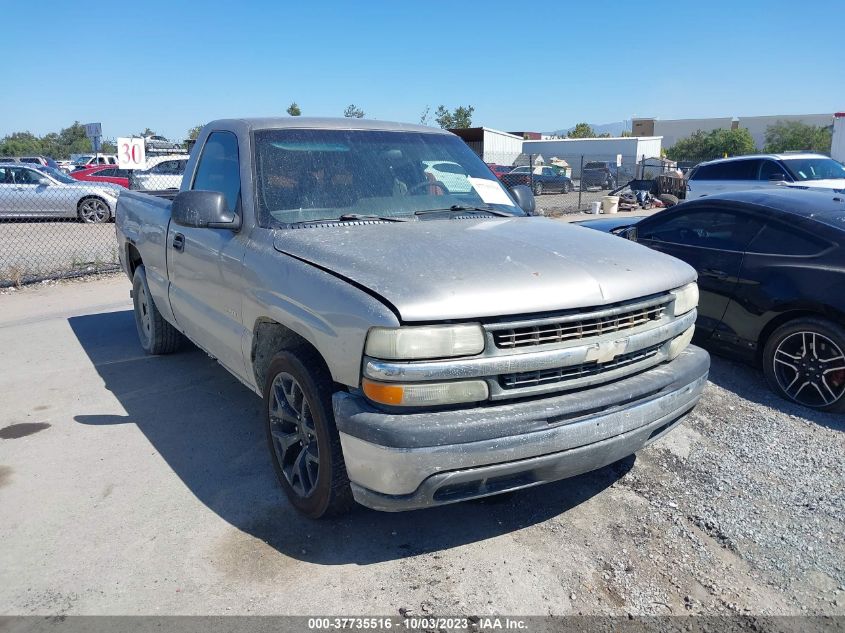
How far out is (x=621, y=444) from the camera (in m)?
2.85

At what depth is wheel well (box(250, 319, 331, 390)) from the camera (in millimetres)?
3197

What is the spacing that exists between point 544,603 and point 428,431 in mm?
903

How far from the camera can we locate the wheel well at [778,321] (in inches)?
185

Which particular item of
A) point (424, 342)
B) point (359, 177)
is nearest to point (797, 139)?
point (359, 177)

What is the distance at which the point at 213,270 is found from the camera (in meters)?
3.89

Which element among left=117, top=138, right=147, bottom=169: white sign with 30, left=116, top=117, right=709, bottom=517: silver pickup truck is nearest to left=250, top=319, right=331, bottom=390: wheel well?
left=116, top=117, right=709, bottom=517: silver pickup truck

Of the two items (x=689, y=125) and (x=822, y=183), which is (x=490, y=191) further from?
(x=689, y=125)

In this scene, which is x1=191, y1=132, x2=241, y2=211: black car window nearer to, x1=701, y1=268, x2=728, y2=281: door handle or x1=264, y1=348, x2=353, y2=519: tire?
x1=264, y1=348, x2=353, y2=519: tire

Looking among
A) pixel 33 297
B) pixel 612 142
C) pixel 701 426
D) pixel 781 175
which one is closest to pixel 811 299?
pixel 701 426

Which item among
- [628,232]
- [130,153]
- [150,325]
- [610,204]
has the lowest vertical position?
[150,325]

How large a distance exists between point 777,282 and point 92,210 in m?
16.2

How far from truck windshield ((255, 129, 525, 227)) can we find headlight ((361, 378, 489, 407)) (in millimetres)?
1318

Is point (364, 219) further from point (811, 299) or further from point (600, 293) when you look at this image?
point (811, 299)


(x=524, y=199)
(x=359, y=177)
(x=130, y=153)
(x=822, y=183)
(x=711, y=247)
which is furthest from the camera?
(x=130, y=153)
